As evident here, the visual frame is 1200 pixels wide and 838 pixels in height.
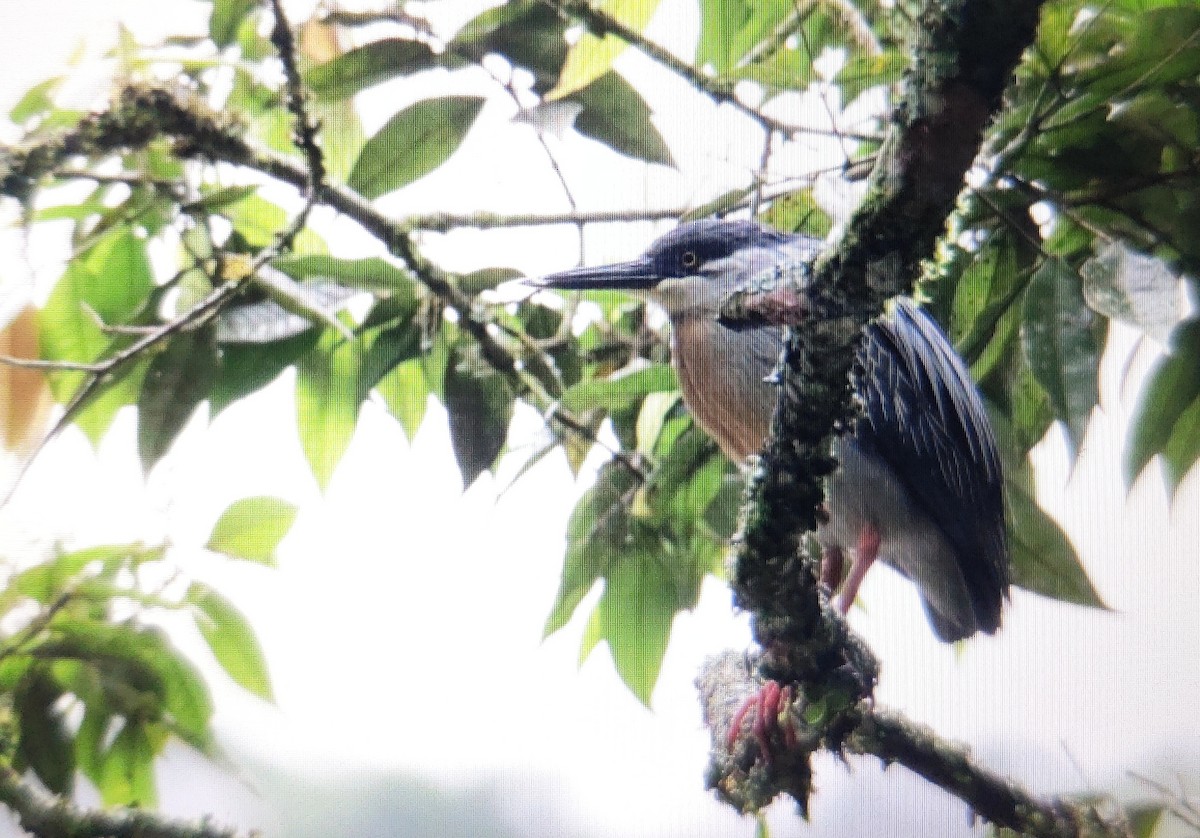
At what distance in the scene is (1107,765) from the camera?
780 millimetres

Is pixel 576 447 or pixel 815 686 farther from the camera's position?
pixel 576 447

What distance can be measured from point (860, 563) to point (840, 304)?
33cm

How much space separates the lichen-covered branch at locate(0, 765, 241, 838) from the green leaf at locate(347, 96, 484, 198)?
489 millimetres

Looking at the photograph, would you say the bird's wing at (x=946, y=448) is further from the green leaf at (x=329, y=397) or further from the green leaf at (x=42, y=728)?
the green leaf at (x=42, y=728)

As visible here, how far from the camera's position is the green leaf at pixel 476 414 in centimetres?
80

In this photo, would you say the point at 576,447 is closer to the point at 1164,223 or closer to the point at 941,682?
the point at 941,682

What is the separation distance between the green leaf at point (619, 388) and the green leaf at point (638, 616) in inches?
4.6

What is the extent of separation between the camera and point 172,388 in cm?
80

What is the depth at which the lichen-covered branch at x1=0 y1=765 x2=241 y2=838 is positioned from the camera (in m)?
0.77

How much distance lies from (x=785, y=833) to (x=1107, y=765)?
0.80 ft

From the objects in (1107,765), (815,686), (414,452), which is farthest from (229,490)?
(1107,765)

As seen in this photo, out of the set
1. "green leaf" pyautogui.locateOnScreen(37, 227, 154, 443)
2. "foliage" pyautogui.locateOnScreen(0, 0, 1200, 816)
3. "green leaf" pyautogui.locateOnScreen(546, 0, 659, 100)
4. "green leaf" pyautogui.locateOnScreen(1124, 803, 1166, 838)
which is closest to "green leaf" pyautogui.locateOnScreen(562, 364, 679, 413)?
"foliage" pyautogui.locateOnScreen(0, 0, 1200, 816)

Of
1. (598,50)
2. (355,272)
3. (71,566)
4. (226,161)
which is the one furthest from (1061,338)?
(71,566)

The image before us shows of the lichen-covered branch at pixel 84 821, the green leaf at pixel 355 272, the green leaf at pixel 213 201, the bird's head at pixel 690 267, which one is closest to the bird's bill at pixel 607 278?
the bird's head at pixel 690 267
